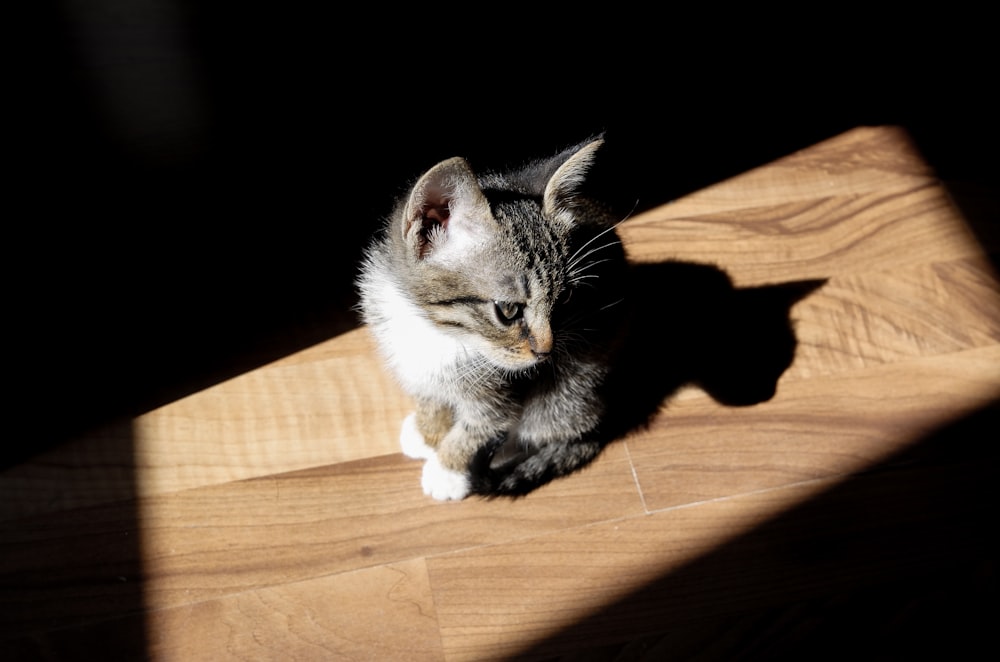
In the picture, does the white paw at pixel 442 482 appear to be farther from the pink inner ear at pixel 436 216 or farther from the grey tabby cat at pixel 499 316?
the pink inner ear at pixel 436 216

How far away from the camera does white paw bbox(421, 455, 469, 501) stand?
1.24 metres

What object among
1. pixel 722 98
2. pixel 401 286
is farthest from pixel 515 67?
pixel 401 286

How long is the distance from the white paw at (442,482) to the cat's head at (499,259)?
0.88ft

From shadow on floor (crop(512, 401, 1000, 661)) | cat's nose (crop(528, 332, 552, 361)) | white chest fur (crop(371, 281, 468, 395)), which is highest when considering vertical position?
cat's nose (crop(528, 332, 552, 361))

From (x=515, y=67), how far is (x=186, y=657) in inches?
53.7

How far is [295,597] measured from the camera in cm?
119

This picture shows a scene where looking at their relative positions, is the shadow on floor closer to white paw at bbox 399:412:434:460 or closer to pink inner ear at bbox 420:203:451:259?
white paw at bbox 399:412:434:460

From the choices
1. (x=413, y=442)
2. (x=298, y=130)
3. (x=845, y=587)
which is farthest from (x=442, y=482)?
(x=298, y=130)

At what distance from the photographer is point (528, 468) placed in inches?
48.4

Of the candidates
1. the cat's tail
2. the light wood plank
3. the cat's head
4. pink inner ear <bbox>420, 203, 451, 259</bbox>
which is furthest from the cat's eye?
the light wood plank

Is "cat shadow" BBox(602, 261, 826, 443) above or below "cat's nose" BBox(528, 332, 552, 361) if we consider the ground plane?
below

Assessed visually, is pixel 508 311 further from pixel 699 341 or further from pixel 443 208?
pixel 699 341

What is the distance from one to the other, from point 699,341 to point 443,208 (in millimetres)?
676

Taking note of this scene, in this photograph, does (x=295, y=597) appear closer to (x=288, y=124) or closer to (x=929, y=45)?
(x=288, y=124)
